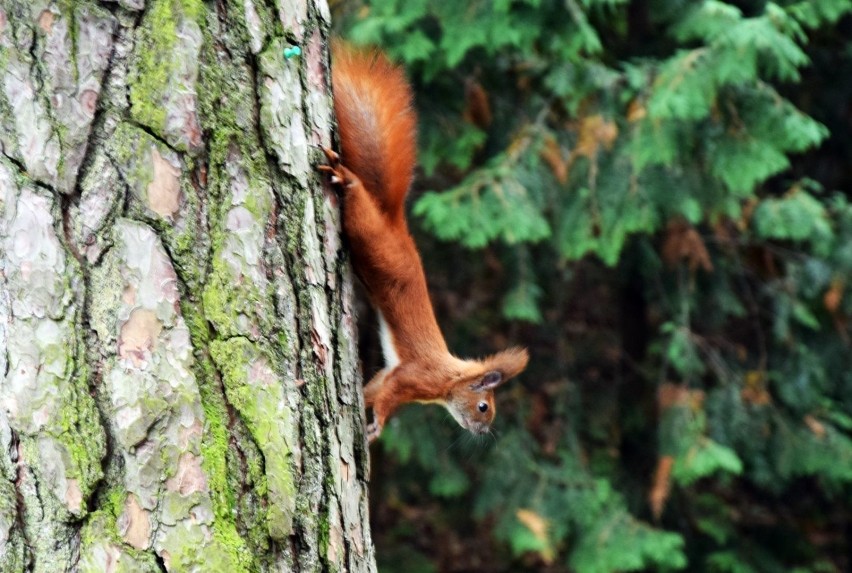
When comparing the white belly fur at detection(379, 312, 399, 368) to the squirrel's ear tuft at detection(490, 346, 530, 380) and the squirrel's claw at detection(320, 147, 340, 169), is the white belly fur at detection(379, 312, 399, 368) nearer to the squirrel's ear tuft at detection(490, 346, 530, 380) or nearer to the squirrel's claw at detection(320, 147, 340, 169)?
the squirrel's ear tuft at detection(490, 346, 530, 380)

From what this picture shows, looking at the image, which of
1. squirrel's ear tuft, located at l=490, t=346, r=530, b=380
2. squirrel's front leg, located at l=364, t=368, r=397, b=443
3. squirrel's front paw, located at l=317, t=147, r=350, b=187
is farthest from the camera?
squirrel's ear tuft, located at l=490, t=346, r=530, b=380

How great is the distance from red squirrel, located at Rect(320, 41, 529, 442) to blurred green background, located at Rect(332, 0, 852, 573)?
0.41 m

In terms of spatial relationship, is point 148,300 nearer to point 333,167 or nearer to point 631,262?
point 333,167

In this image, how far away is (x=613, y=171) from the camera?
4.26m

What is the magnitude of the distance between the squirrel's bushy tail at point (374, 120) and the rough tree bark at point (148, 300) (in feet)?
1.75

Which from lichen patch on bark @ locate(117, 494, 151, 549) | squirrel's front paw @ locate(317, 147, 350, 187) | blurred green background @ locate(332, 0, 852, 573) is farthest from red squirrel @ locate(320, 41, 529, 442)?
lichen patch on bark @ locate(117, 494, 151, 549)

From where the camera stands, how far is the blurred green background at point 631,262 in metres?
3.92

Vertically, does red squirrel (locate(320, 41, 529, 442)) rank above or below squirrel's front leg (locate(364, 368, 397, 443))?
above

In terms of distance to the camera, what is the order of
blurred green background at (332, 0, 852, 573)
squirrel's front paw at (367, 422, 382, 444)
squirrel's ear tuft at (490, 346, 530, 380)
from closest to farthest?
1. squirrel's front paw at (367, 422, 382, 444)
2. squirrel's ear tuft at (490, 346, 530, 380)
3. blurred green background at (332, 0, 852, 573)

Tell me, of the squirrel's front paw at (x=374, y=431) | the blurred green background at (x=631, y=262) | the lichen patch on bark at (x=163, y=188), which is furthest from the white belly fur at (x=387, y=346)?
the lichen patch on bark at (x=163, y=188)

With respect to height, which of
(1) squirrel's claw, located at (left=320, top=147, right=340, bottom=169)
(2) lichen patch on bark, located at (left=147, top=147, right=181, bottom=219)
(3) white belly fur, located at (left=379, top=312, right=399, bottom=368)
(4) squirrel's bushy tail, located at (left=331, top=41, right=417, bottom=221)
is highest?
(4) squirrel's bushy tail, located at (left=331, top=41, right=417, bottom=221)

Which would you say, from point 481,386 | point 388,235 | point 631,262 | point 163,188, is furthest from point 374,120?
point 631,262

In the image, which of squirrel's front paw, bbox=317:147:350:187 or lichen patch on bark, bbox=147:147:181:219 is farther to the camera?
squirrel's front paw, bbox=317:147:350:187

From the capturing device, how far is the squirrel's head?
11.3 ft
